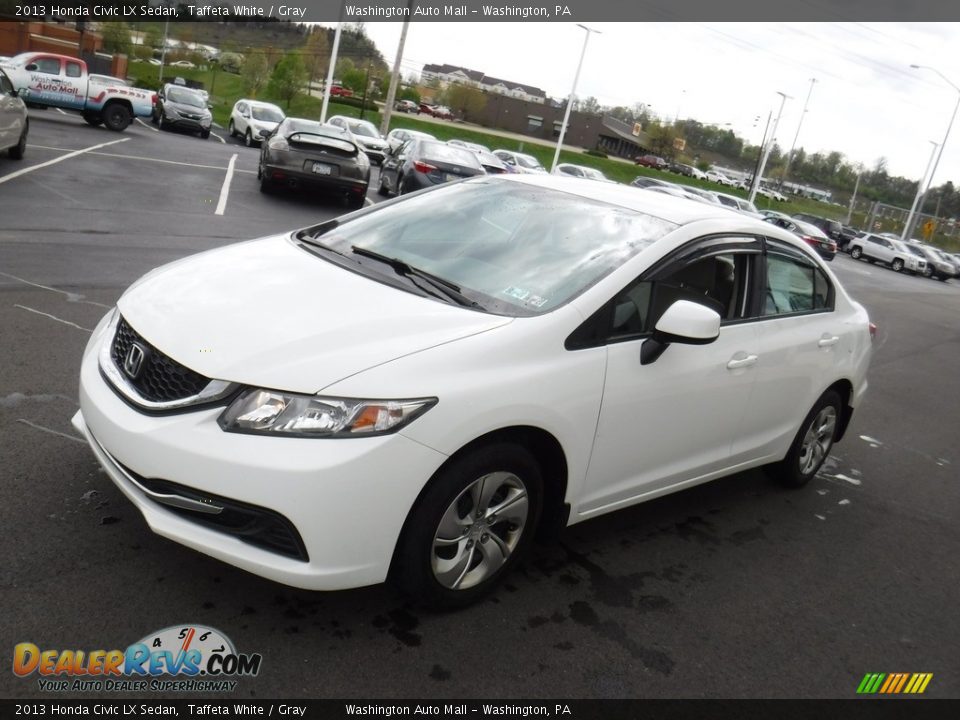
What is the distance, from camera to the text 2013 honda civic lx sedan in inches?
112

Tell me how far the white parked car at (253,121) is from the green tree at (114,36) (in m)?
43.6

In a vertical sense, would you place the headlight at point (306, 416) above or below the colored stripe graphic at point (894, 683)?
above

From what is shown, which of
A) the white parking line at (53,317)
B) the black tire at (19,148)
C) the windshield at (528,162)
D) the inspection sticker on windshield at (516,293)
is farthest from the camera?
the windshield at (528,162)

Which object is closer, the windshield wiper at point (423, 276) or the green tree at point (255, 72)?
the windshield wiper at point (423, 276)

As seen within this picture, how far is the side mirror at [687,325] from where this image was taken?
350 centimetres

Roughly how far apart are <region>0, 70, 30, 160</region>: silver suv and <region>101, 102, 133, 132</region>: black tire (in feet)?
33.5

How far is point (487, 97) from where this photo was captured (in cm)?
11694

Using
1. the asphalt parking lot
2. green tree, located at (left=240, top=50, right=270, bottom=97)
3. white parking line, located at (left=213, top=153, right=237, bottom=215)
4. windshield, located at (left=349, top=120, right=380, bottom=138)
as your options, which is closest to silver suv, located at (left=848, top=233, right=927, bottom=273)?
windshield, located at (left=349, top=120, right=380, bottom=138)

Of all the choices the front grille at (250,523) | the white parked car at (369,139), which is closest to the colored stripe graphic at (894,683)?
the front grille at (250,523)

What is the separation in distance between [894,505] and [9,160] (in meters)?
13.1

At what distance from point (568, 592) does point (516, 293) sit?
1302 mm

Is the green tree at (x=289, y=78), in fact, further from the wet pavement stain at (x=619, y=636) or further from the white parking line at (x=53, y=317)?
the wet pavement stain at (x=619, y=636)

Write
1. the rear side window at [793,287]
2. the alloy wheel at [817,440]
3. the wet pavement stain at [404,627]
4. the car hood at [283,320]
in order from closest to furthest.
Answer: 1. the car hood at [283,320]
2. the wet pavement stain at [404,627]
3. the rear side window at [793,287]
4. the alloy wheel at [817,440]

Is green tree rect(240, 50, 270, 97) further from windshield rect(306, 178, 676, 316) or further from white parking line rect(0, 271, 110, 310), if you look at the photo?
windshield rect(306, 178, 676, 316)
